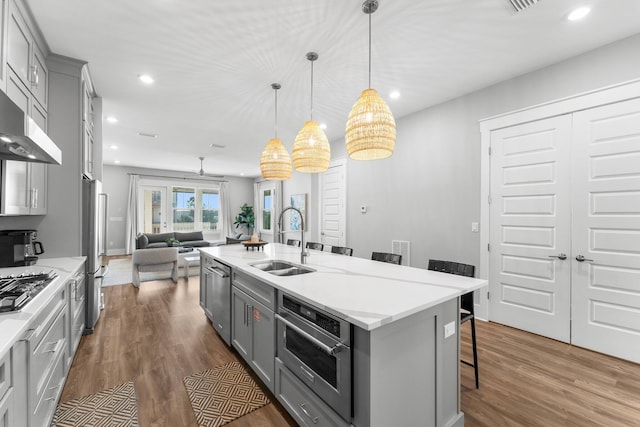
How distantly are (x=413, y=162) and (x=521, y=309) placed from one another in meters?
2.27

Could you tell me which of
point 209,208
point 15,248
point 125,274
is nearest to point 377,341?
point 15,248

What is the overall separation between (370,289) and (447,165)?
2.71 m

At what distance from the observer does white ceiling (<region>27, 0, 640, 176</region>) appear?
81.4 inches

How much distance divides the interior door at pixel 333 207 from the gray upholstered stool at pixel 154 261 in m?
2.96

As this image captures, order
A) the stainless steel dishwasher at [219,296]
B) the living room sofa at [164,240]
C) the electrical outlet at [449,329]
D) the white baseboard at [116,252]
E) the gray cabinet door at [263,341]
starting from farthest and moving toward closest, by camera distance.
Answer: the white baseboard at [116,252] → the living room sofa at [164,240] → the stainless steel dishwasher at [219,296] → the gray cabinet door at [263,341] → the electrical outlet at [449,329]

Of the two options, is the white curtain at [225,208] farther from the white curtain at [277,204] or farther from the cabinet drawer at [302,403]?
the cabinet drawer at [302,403]

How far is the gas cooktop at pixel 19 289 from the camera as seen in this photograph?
4.13 ft

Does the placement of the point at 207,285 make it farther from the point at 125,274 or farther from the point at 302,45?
the point at 125,274

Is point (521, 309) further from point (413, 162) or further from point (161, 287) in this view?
point (161, 287)

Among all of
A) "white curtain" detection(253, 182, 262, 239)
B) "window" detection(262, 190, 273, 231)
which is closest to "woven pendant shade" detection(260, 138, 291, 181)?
"window" detection(262, 190, 273, 231)

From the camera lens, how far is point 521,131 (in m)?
3.03

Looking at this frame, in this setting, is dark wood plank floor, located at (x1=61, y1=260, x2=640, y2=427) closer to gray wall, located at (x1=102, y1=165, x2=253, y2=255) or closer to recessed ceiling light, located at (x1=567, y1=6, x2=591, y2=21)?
recessed ceiling light, located at (x1=567, y1=6, x2=591, y2=21)

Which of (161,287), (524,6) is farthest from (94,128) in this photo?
(524,6)

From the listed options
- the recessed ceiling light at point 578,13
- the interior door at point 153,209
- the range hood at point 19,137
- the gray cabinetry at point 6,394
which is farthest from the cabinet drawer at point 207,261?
the interior door at point 153,209
